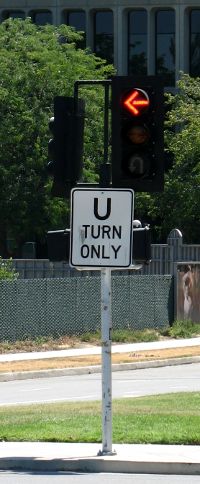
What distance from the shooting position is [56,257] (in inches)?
491

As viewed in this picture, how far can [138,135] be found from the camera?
12125mm

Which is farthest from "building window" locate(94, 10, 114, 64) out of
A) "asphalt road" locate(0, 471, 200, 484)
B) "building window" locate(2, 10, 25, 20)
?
"asphalt road" locate(0, 471, 200, 484)

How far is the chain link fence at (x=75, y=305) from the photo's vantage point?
32.2 metres

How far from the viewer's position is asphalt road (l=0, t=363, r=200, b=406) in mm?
20312

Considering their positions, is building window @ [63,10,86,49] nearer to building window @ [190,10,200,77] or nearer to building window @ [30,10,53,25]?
building window @ [30,10,53,25]

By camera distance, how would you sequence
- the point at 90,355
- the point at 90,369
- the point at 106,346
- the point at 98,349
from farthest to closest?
the point at 98,349
the point at 90,355
the point at 90,369
the point at 106,346

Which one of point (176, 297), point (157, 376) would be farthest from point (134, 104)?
point (176, 297)

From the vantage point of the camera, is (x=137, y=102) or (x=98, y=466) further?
(x=137, y=102)

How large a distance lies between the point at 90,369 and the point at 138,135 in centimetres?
1646

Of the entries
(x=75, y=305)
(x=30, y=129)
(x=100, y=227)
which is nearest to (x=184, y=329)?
(x=75, y=305)

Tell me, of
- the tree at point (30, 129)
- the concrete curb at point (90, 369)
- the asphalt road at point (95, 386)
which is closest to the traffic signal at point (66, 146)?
the asphalt road at point (95, 386)

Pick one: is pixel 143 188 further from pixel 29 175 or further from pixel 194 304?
pixel 29 175

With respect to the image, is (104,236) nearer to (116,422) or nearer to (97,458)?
(97,458)

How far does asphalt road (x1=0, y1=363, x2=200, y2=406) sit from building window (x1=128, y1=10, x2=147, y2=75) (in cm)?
3272
